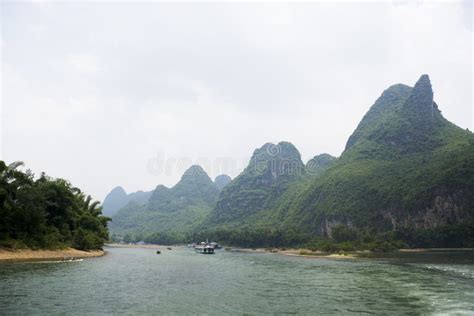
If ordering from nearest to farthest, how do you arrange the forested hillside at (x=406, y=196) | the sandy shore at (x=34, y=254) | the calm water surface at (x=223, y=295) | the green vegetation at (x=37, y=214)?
the calm water surface at (x=223, y=295) → the sandy shore at (x=34, y=254) → the green vegetation at (x=37, y=214) → the forested hillside at (x=406, y=196)

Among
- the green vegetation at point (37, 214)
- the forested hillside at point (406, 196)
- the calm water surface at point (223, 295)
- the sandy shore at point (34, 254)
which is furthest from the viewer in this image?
the forested hillside at point (406, 196)

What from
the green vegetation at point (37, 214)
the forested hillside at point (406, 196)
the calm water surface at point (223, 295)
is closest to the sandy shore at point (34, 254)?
the green vegetation at point (37, 214)

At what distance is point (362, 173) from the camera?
601ft

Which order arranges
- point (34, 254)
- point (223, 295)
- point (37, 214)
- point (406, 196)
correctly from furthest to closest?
point (406, 196)
point (37, 214)
point (34, 254)
point (223, 295)

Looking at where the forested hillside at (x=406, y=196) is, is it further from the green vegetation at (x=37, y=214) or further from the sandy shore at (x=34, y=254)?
the sandy shore at (x=34, y=254)

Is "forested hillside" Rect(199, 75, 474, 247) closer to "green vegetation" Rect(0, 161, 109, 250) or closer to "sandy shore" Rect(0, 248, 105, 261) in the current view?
"green vegetation" Rect(0, 161, 109, 250)

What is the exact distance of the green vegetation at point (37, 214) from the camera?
5519cm

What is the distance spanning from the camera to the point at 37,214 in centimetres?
5950

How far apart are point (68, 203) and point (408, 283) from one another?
194 ft

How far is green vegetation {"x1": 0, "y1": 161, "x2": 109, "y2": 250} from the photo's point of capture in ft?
181

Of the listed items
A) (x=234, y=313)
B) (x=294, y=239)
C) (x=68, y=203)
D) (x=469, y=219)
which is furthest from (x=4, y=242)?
(x=469, y=219)

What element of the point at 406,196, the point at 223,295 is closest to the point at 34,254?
the point at 223,295

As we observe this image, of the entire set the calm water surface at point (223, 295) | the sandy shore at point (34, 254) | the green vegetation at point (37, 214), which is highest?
the green vegetation at point (37, 214)

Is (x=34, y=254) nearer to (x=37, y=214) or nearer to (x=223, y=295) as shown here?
(x=37, y=214)
